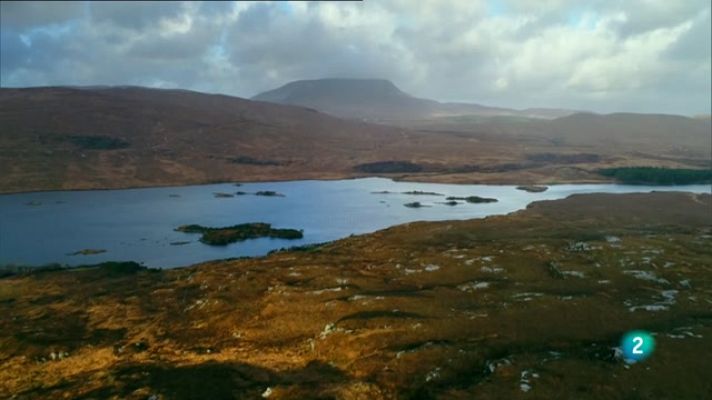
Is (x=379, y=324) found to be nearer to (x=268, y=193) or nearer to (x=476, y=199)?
(x=476, y=199)

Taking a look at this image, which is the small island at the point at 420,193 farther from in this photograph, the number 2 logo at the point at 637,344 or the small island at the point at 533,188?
the number 2 logo at the point at 637,344

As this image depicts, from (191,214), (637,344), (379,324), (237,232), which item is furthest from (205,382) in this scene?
(191,214)

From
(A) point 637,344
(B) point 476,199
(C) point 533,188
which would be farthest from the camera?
(C) point 533,188

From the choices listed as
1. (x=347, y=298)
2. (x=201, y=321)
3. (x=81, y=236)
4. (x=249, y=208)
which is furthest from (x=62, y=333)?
(x=249, y=208)

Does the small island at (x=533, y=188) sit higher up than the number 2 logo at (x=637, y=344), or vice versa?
the small island at (x=533, y=188)

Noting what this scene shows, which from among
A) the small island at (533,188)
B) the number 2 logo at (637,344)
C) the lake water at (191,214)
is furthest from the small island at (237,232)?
the small island at (533,188)

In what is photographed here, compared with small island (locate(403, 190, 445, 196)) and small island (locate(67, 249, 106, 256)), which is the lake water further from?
small island (locate(403, 190, 445, 196))
